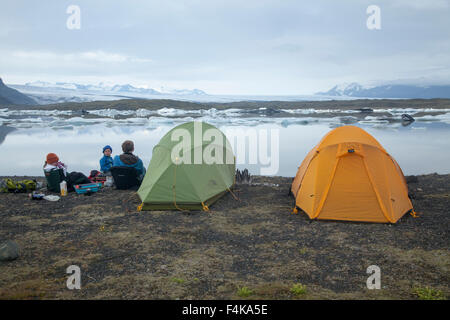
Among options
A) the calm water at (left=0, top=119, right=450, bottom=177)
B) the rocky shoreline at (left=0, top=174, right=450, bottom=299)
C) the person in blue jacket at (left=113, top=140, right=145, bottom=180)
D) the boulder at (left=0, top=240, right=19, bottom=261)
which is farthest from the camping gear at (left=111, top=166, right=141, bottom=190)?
the calm water at (left=0, top=119, right=450, bottom=177)

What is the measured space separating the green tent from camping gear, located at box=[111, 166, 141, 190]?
99 cm

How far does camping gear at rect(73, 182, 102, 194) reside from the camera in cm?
873

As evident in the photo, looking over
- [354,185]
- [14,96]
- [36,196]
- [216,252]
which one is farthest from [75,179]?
[14,96]

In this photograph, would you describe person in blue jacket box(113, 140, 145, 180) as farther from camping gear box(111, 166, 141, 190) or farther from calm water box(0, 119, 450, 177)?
calm water box(0, 119, 450, 177)

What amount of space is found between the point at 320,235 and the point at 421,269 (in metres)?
1.67

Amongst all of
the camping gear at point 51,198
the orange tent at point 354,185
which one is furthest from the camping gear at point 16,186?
the orange tent at point 354,185

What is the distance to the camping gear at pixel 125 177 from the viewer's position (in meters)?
8.88

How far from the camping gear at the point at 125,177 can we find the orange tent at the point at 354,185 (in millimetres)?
4434

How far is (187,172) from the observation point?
24.4ft

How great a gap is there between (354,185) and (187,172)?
347cm

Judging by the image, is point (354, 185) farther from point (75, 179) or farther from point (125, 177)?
point (75, 179)

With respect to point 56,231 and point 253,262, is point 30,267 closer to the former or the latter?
point 56,231

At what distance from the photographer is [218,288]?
4.13m
